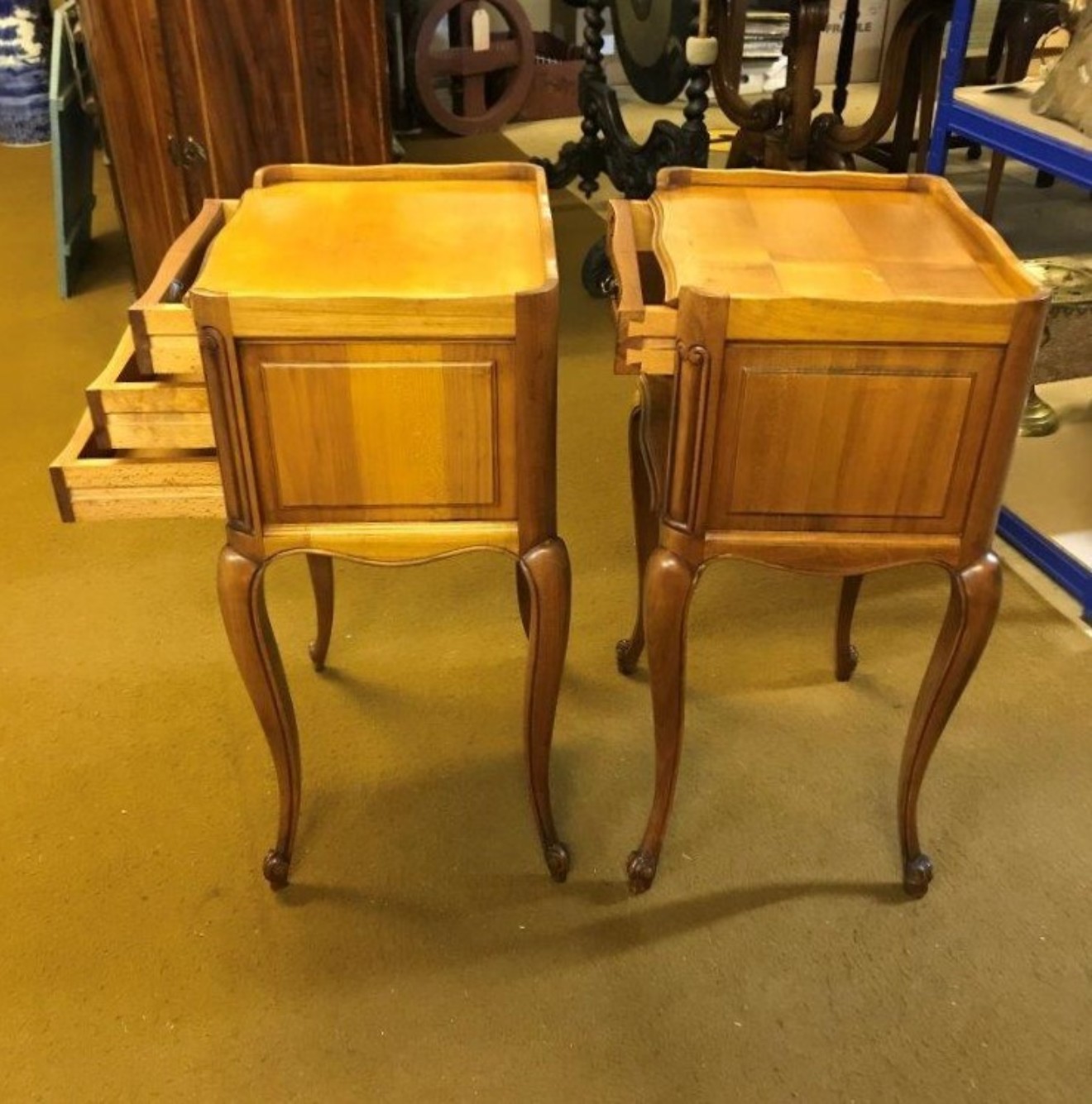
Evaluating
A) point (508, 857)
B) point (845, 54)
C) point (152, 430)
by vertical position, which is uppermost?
point (152, 430)

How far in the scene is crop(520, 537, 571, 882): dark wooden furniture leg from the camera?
1095mm

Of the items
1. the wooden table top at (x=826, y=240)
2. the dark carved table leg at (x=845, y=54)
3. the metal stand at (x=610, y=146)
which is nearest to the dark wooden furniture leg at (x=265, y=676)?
the wooden table top at (x=826, y=240)

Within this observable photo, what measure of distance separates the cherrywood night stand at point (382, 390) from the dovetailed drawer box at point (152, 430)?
0.06m

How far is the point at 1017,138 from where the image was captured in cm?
168

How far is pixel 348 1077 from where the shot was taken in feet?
3.66

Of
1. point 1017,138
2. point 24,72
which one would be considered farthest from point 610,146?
point 24,72

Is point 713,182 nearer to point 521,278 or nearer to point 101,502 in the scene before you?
point 521,278

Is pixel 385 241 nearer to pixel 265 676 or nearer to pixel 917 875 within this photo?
pixel 265 676

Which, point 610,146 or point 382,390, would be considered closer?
point 382,390

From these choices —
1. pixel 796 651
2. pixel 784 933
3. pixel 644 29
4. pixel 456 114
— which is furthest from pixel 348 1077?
pixel 456 114

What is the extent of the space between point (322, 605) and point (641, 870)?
0.60m

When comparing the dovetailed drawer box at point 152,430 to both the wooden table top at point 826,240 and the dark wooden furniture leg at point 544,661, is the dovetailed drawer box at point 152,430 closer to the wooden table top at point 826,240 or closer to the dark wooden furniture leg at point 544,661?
the dark wooden furniture leg at point 544,661

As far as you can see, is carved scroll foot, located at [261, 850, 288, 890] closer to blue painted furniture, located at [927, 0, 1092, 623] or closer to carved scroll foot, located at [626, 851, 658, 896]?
carved scroll foot, located at [626, 851, 658, 896]

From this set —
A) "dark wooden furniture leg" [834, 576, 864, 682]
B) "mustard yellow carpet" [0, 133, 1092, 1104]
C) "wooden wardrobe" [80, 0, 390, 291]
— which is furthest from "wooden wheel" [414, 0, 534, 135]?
"dark wooden furniture leg" [834, 576, 864, 682]
